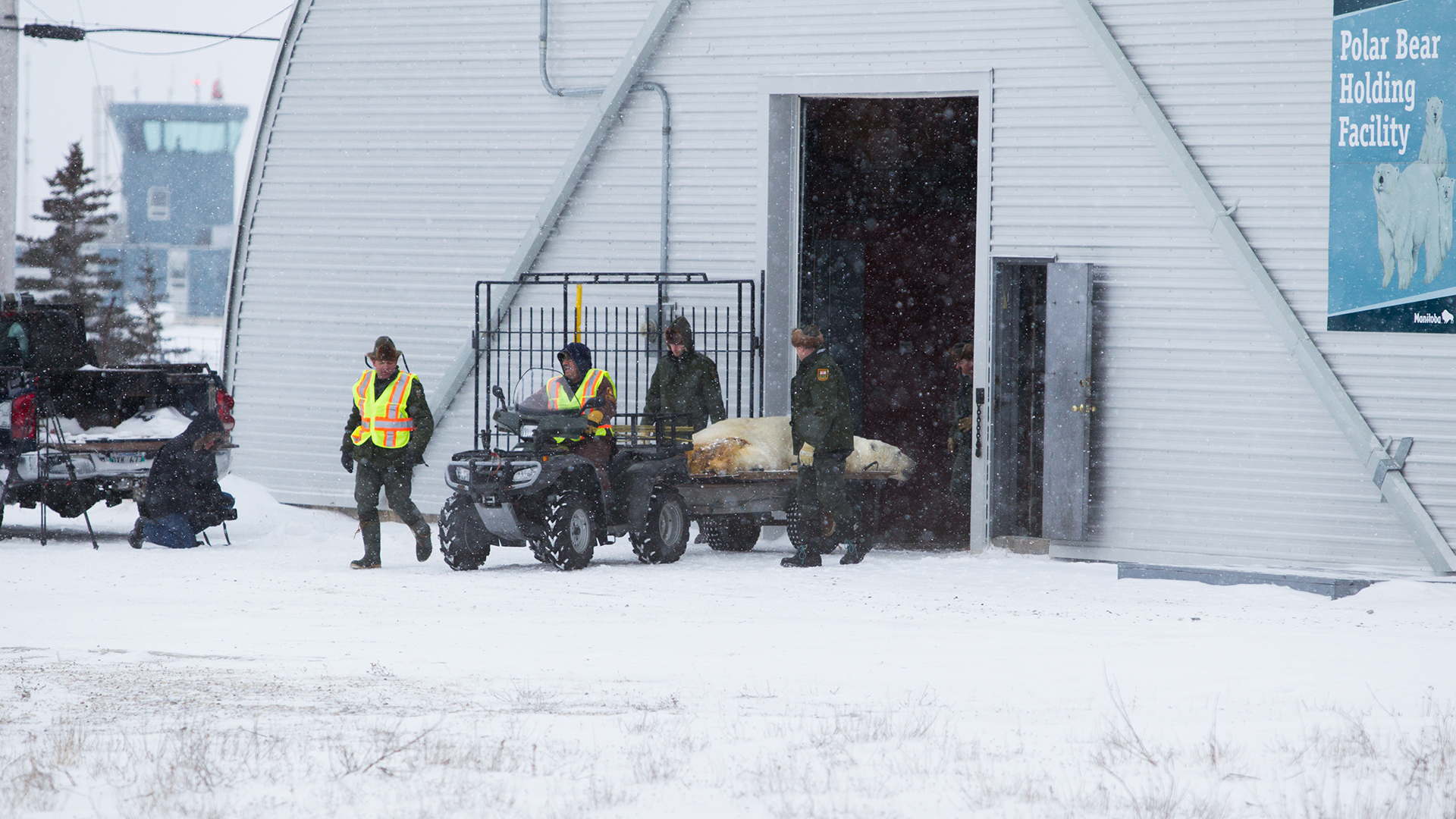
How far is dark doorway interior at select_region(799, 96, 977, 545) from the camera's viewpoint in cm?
1616

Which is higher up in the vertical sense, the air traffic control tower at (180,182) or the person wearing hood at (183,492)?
the air traffic control tower at (180,182)

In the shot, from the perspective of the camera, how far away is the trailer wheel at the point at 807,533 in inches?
480

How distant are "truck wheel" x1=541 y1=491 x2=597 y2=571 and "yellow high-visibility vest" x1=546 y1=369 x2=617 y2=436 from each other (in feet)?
2.01

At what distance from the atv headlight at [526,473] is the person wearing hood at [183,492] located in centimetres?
320

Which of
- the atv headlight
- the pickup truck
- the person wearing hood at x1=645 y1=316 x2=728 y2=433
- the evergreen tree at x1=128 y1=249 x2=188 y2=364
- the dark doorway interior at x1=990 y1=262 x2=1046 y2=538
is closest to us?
the atv headlight

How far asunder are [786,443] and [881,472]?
777 millimetres

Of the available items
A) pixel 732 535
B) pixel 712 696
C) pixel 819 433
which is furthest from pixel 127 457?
pixel 712 696

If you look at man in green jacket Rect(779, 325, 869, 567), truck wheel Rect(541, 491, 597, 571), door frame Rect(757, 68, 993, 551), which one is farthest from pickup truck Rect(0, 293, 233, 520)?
man in green jacket Rect(779, 325, 869, 567)

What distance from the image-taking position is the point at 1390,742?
6074 millimetres

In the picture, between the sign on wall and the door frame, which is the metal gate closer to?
the door frame

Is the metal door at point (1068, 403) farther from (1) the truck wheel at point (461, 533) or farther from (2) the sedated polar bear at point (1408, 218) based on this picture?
(1) the truck wheel at point (461, 533)

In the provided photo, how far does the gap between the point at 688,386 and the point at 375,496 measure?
9.36 ft

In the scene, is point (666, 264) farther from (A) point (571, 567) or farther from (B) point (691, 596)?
(B) point (691, 596)

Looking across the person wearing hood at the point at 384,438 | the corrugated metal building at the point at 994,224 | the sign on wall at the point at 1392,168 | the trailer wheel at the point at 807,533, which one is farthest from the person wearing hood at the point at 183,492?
the sign on wall at the point at 1392,168
